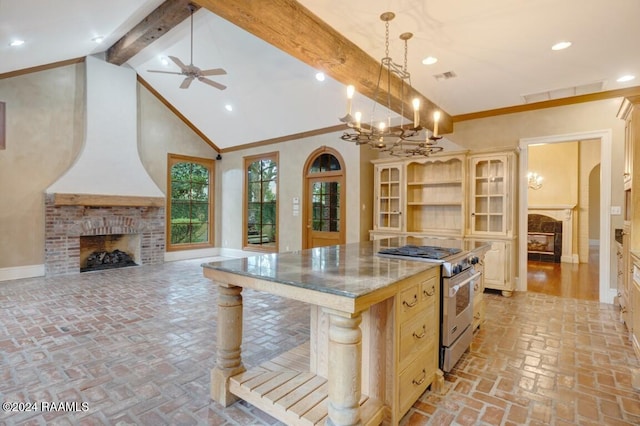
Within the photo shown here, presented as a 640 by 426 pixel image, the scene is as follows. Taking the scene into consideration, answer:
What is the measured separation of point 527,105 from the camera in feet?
16.3

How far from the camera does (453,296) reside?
2342 millimetres

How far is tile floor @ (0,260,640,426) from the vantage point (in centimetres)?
205

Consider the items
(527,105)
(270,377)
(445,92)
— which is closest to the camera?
(270,377)

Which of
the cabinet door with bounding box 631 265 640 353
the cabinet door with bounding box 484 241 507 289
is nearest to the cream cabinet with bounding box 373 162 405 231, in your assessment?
the cabinet door with bounding box 484 241 507 289

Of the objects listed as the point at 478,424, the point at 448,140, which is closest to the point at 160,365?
the point at 478,424

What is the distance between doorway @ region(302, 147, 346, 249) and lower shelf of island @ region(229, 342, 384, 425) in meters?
4.36

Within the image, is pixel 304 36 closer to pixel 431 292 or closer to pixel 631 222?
pixel 431 292

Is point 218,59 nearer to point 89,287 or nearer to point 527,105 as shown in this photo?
point 89,287

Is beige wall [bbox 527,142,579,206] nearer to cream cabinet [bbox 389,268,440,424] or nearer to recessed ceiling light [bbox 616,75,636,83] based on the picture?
recessed ceiling light [bbox 616,75,636,83]

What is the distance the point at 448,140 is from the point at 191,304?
4.86 m

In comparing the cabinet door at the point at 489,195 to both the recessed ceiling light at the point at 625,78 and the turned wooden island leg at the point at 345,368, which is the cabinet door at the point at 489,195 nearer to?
the recessed ceiling light at the point at 625,78

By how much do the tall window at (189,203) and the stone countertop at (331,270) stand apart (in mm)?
6300

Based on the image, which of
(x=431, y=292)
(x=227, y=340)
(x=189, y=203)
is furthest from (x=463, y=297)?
(x=189, y=203)

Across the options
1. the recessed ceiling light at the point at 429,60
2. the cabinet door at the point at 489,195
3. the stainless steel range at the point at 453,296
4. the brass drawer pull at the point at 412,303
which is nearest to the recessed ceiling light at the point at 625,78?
the cabinet door at the point at 489,195
